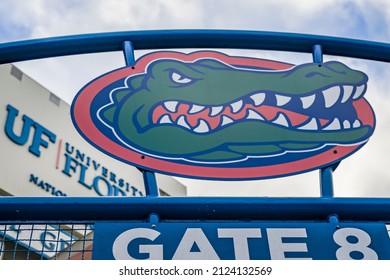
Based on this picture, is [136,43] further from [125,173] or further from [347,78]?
[125,173]

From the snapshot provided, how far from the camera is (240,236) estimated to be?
2924 mm

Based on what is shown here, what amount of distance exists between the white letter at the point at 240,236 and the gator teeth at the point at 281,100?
108 cm

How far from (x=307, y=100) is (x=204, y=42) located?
78cm

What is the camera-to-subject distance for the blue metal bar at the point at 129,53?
3.98 metres

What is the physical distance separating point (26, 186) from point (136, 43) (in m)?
8.27

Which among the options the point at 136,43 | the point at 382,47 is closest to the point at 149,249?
the point at 136,43

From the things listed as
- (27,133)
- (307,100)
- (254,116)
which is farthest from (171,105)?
(27,133)

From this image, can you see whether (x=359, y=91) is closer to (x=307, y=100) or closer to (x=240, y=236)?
(x=307, y=100)

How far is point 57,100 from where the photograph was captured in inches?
531

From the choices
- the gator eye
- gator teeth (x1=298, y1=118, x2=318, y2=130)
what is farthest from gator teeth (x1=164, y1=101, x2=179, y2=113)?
gator teeth (x1=298, y1=118, x2=318, y2=130)

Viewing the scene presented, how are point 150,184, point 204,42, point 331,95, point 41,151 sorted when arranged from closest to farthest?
point 150,184
point 331,95
point 204,42
point 41,151

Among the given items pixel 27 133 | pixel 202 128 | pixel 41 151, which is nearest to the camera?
pixel 202 128

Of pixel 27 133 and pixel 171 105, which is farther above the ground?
pixel 27 133
